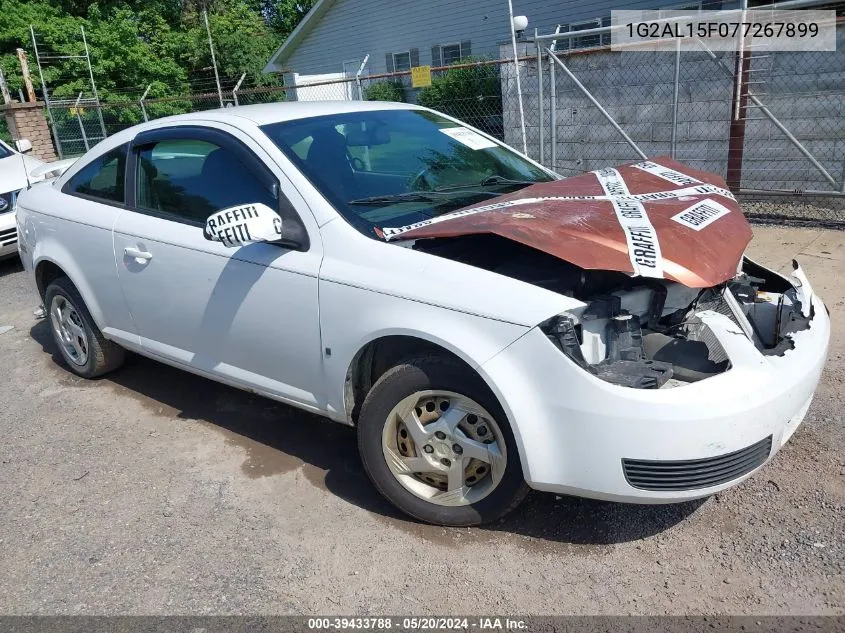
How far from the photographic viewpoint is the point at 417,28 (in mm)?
18859

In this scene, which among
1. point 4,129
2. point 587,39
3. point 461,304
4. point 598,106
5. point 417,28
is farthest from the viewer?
point 417,28

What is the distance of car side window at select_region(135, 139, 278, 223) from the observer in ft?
11.2

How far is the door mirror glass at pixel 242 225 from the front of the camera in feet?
9.57

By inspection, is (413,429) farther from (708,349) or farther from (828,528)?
(828,528)

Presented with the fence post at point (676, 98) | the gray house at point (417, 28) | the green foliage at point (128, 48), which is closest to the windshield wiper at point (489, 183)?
the fence post at point (676, 98)

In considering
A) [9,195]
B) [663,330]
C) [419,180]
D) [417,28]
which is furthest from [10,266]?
[417,28]

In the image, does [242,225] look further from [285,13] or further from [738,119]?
[285,13]

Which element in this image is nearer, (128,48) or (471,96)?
(471,96)

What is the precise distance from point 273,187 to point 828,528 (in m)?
2.78

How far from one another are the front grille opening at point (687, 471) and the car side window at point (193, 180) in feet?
6.37

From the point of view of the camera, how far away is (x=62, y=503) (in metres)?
3.42

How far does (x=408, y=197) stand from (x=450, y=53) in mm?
16270

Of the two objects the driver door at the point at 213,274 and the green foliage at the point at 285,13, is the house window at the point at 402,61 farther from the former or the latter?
the green foliage at the point at 285,13

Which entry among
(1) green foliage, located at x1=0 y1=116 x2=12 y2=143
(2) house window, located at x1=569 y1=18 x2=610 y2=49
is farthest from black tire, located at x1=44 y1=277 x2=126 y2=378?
(1) green foliage, located at x1=0 y1=116 x2=12 y2=143
